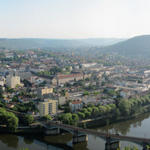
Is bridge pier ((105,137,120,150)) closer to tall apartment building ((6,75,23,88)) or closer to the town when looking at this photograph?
the town

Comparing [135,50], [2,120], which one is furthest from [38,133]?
[135,50]

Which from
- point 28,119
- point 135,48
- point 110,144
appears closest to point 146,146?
point 110,144

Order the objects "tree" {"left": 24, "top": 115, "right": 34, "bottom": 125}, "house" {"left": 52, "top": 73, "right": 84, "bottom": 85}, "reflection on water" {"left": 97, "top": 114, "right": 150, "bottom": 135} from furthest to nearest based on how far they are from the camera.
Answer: "house" {"left": 52, "top": 73, "right": 84, "bottom": 85}, "reflection on water" {"left": 97, "top": 114, "right": 150, "bottom": 135}, "tree" {"left": 24, "top": 115, "right": 34, "bottom": 125}

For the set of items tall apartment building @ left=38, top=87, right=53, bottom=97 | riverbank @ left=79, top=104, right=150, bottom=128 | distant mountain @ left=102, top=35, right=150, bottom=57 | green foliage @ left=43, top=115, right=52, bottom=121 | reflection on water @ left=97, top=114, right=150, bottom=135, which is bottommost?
reflection on water @ left=97, top=114, right=150, bottom=135

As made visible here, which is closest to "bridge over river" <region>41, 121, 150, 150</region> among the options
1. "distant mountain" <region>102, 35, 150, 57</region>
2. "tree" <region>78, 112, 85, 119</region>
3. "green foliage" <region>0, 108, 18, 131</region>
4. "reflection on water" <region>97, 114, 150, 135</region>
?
"green foliage" <region>0, 108, 18, 131</region>

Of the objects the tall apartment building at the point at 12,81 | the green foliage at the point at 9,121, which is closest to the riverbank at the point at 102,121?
the green foliage at the point at 9,121

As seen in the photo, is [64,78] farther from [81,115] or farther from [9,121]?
[9,121]
